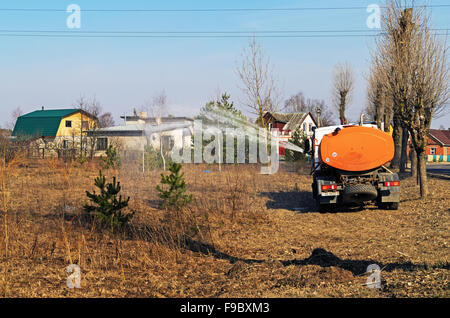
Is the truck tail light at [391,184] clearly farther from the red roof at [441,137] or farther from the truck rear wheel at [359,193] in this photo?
the red roof at [441,137]

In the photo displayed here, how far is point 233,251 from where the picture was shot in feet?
27.1

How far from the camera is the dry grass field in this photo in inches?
221

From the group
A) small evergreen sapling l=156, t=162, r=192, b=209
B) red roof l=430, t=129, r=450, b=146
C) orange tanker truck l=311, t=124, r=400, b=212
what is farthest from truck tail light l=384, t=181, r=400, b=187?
red roof l=430, t=129, r=450, b=146

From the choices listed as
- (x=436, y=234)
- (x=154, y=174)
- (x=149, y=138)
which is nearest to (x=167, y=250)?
(x=436, y=234)

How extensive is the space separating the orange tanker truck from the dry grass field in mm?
642

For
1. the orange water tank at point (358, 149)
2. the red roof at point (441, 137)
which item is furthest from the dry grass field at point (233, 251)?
the red roof at point (441, 137)

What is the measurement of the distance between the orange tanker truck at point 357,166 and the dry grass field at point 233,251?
64cm

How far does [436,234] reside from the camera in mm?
9023

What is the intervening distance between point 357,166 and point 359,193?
0.78 meters

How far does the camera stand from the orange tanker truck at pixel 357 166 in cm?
1169

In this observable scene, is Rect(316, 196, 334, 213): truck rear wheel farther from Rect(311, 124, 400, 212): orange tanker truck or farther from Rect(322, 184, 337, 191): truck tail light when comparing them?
Rect(322, 184, 337, 191): truck tail light
